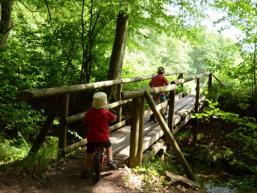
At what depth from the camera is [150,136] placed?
834 cm

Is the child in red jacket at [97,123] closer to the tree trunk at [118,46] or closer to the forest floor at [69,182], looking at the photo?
the forest floor at [69,182]

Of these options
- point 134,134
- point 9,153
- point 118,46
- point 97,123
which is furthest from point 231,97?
point 97,123

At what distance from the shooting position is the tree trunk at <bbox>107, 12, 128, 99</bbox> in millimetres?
10992

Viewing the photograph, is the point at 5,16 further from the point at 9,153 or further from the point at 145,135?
the point at 145,135

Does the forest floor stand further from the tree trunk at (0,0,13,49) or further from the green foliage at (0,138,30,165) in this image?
the tree trunk at (0,0,13,49)

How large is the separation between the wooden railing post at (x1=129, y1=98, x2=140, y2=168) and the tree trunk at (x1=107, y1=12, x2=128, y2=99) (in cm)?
441

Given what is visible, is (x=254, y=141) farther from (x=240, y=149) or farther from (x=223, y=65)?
(x=240, y=149)

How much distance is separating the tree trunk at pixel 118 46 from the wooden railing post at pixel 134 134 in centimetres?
441

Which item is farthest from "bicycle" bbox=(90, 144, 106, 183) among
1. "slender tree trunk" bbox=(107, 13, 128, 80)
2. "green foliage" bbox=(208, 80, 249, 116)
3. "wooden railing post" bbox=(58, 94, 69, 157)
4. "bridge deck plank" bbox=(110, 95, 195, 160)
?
"green foliage" bbox=(208, 80, 249, 116)


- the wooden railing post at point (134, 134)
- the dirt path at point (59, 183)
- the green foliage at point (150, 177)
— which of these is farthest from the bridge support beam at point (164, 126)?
the dirt path at point (59, 183)

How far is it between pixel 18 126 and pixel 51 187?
4515 millimetres

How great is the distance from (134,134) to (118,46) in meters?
5.04

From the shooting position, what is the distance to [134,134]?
6691mm

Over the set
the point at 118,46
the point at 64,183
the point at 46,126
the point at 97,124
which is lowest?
the point at 64,183
